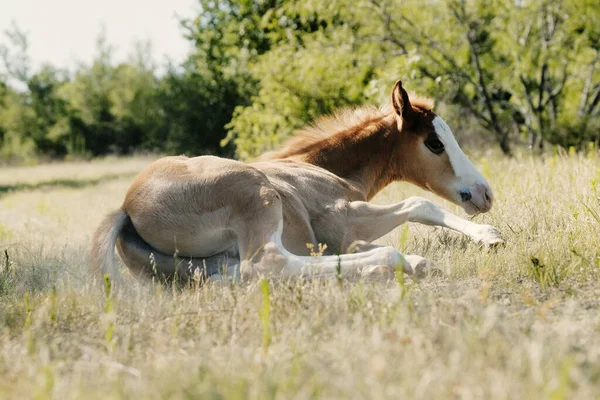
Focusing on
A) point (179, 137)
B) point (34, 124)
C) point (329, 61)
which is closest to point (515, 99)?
point (329, 61)

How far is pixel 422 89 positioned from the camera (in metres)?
11.5

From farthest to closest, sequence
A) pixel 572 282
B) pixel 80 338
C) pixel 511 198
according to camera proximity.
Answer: pixel 511 198 → pixel 572 282 → pixel 80 338

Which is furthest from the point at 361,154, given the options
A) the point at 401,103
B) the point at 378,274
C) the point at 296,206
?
the point at 378,274

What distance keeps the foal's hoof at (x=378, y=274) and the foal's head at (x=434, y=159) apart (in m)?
2.08

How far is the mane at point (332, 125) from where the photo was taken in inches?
244

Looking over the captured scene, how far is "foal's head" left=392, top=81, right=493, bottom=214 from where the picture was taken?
583 cm

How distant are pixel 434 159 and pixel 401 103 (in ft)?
1.93

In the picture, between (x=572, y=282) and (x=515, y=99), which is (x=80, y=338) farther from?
(x=515, y=99)

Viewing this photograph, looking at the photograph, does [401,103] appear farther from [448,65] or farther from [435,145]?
[448,65]

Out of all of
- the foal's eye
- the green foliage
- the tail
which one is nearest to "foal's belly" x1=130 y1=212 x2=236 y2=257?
the tail

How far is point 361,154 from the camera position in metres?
6.14

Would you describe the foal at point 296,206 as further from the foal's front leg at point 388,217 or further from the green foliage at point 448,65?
the green foliage at point 448,65

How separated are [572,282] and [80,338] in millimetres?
2670

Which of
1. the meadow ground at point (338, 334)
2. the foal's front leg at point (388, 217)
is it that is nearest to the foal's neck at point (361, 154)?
the foal's front leg at point (388, 217)
